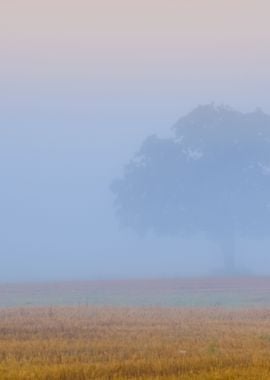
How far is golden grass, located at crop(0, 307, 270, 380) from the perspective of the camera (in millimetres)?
16812

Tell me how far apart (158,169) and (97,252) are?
34.5m

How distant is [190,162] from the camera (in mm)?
97000

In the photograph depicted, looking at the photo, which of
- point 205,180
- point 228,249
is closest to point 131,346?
point 228,249

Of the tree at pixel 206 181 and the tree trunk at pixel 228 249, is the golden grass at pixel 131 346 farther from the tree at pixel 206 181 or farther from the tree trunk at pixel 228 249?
the tree at pixel 206 181

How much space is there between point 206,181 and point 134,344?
245 feet

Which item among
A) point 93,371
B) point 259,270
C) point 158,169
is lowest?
point 93,371

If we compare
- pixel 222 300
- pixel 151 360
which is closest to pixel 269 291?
pixel 222 300

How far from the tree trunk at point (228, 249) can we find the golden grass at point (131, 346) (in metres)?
57.6

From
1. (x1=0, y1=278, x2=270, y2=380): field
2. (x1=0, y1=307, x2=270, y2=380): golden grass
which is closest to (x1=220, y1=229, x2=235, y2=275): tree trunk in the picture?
(x1=0, y1=278, x2=270, y2=380): field

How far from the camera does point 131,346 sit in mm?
21016

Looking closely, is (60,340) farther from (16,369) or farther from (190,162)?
(190,162)

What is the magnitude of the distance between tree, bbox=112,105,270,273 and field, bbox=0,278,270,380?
57.9 meters

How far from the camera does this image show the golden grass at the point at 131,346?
16812 millimetres

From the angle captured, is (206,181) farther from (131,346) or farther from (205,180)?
(131,346)
